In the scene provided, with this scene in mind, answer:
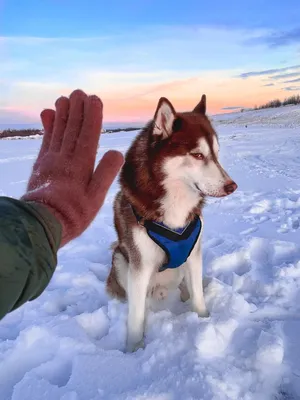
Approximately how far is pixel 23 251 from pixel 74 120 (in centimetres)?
65

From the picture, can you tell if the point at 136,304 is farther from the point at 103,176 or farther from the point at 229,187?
the point at 103,176

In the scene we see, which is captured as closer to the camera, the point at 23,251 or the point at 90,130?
the point at 23,251

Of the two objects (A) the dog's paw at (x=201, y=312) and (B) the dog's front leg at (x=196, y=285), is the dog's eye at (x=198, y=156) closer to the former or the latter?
(B) the dog's front leg at (x=196, y=285)

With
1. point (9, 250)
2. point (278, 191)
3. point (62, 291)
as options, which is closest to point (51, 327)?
point (62, 291)

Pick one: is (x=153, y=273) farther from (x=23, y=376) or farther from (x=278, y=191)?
(x=278, y=191)

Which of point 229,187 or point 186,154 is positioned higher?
point 186,154

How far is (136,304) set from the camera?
A: 297cm

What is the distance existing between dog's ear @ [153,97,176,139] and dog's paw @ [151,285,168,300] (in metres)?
1.36

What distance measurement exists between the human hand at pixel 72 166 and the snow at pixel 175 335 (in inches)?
56.0

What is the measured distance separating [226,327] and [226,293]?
0.61m

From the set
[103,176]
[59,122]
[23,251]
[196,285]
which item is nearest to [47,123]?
[59,122]

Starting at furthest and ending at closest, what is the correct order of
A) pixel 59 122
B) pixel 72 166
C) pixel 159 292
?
pixel 159 292, pixel 59 122, pixel 72 166

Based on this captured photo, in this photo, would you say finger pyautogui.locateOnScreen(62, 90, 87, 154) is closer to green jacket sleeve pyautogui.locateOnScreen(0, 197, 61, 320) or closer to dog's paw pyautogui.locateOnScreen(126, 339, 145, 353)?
green jacket sleeve pyautogui.locateOnScreen(0, 197, 61, 320)

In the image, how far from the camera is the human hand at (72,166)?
3.94ft
